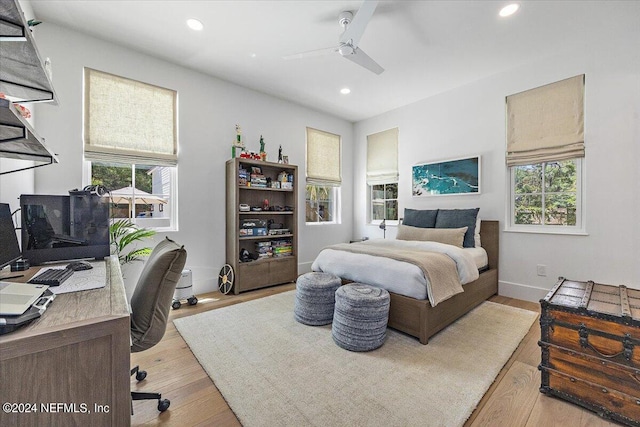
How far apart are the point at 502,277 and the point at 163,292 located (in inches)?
157

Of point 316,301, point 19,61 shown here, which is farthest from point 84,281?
point 316,301

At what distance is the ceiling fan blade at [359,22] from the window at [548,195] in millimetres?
2747

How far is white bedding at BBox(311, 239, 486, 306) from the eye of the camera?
2387 mm

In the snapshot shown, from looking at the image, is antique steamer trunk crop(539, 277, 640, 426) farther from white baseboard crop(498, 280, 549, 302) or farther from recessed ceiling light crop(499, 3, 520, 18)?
recessed ceiling light crop(499, 3, 520, 18)

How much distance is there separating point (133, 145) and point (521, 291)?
16.7 ft

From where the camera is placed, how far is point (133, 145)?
3148 millimetres

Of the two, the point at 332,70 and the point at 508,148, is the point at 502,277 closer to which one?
the point at 508,148

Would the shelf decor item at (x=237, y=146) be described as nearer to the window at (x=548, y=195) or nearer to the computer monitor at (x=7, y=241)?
the computer monitor at (x=7, y=241)

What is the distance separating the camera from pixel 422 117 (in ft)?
14.9

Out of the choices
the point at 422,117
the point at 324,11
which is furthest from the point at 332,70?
the point at 422,117

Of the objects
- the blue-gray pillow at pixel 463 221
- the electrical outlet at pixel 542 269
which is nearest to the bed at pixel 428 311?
the blue-gray pillow at pixel 463 221

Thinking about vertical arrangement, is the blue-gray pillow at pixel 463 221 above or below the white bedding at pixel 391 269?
above

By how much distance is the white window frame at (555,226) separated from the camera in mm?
3100

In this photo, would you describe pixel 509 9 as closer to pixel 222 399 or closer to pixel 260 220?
pixel 260 220
